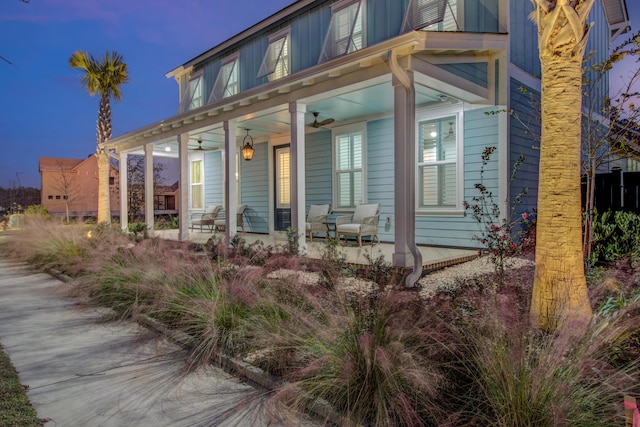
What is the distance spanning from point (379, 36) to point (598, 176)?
4560 millimetres

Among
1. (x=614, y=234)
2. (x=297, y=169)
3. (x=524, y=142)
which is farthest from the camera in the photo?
(x=524, y=142)

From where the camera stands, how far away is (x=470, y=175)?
7102 mm

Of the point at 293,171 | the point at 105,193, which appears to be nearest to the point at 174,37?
the point at 105,193

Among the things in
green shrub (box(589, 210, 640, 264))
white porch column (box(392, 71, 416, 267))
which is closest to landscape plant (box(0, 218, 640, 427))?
white porch column (box(392, 71, 416, 267))

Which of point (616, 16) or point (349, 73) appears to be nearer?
point (349, 73)

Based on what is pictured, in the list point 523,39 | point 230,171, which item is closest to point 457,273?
point 523,39

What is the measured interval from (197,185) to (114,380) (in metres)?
11.4

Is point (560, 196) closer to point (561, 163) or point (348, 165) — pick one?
point (561, 163)

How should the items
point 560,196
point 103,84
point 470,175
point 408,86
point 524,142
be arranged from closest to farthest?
1. point 560,196
2. point 408,86
3. point 470,175
4. point 524,142
5. point 103,84

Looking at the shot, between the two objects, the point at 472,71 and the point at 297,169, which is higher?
the point at 472,71

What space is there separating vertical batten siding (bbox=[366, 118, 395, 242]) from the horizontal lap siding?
98 centimetres

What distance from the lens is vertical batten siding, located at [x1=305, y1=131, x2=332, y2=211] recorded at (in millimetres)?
9438

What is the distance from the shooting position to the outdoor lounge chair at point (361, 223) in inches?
292

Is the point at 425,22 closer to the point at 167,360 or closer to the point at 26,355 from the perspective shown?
the point at 167,360
